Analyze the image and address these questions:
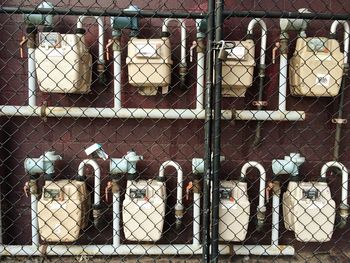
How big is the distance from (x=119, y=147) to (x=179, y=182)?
551mm

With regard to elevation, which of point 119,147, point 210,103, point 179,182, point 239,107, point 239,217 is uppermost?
point 210,103

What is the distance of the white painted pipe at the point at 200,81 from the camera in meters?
2.56

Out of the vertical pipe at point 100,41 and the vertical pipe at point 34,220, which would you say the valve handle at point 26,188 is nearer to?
the vertical pipe at point 34,220

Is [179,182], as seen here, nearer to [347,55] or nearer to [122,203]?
[122,203]

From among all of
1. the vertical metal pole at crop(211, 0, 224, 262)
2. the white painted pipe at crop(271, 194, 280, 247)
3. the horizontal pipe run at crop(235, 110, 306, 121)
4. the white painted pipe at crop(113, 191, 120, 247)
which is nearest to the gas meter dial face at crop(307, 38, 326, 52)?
the horizontal pipe run at crop(235, 110, 306, 121)

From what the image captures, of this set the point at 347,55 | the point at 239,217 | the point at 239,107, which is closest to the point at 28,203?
the point at 239,217

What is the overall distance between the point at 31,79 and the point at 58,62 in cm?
26

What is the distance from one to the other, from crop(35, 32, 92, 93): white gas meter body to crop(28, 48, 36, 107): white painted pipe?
0.07m

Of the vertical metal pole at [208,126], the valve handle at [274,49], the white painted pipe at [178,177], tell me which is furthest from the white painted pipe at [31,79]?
the valve handle at [274,49]

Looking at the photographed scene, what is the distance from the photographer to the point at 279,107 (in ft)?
8.73

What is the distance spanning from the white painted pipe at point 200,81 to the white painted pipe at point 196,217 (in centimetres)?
65

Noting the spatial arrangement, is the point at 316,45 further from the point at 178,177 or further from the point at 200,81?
the point at 178,177

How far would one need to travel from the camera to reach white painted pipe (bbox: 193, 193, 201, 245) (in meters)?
2.63

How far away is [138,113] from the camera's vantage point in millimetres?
2568
